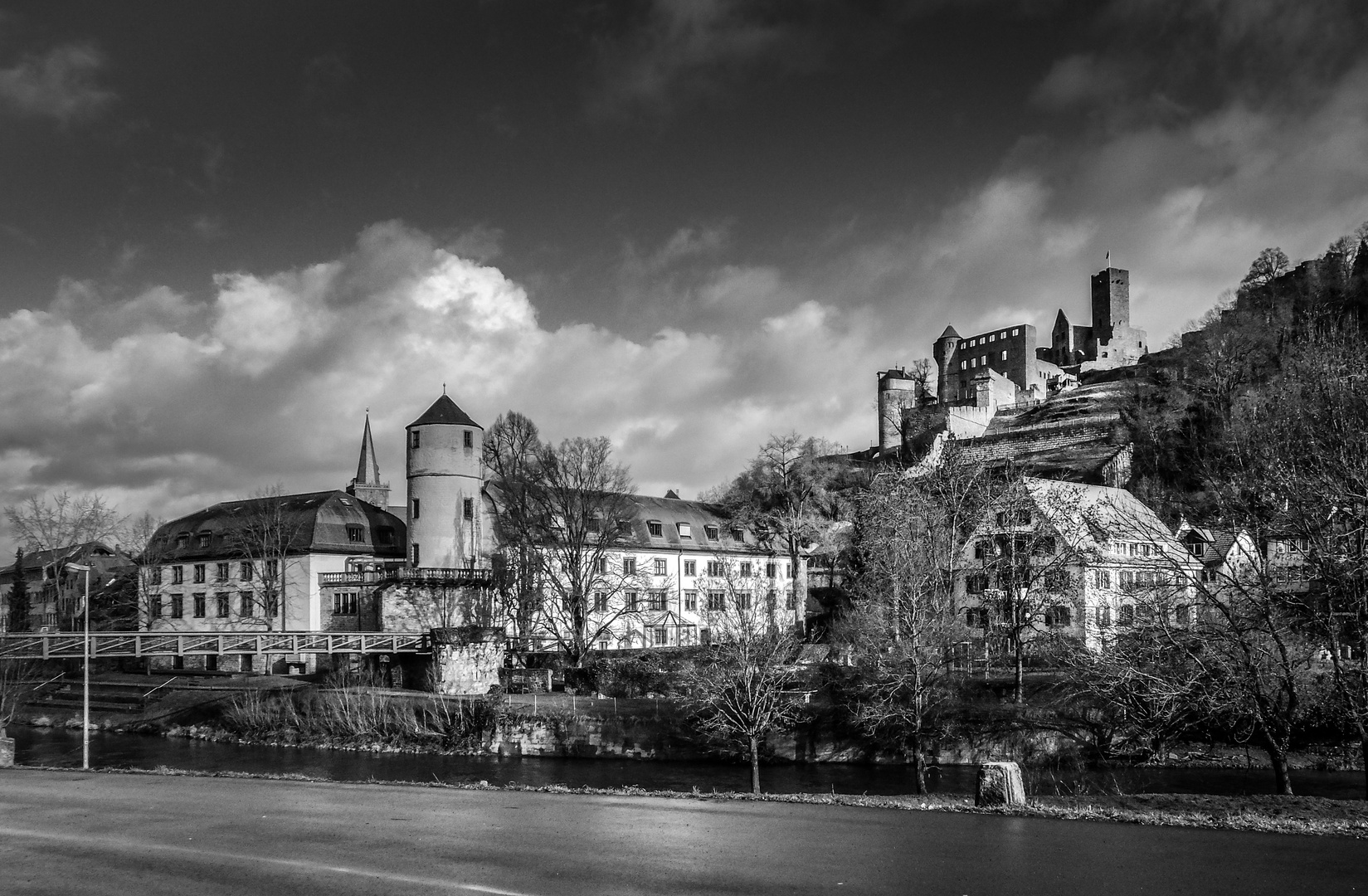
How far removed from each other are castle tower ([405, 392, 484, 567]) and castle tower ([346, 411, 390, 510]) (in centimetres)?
3170

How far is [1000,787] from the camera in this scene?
17797mm

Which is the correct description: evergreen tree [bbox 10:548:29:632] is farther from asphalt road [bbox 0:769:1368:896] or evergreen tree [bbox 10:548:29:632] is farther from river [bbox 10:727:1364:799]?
asphalt road [bbox 0:769:1368:896]

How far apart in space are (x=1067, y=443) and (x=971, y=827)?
89.1 metres

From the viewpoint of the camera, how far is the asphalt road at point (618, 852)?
41.7 ft

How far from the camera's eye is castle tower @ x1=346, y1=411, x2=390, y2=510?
92.1 meters

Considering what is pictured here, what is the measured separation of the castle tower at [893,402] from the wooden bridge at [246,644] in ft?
237

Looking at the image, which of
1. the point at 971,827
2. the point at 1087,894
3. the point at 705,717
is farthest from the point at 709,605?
the point at 1087,894

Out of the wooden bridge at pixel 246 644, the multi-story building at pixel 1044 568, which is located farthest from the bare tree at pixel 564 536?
the multi-story building at pixel 1044 568

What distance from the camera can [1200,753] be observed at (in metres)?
35.9

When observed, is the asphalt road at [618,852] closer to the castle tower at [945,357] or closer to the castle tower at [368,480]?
the castle tower at [368,480]

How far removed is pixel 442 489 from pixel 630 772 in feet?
93.5

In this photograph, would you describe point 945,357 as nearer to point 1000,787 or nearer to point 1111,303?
point 1111,303

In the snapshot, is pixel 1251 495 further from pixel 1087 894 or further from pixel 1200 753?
pixel 1200 753

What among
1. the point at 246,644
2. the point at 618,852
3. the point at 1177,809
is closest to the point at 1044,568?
the point at 1177,809
